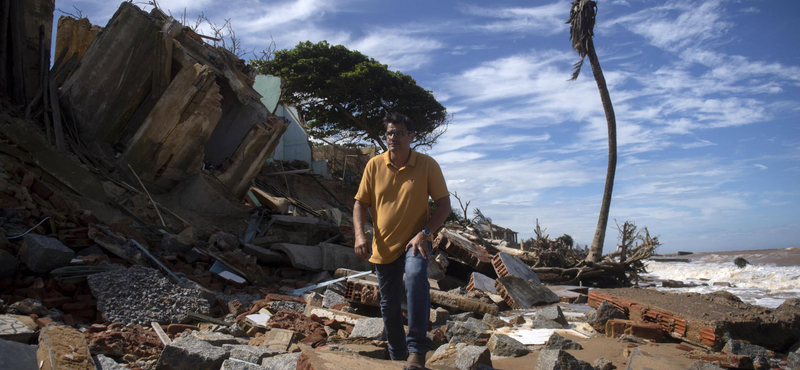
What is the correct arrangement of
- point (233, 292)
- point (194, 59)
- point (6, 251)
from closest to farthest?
1. point (6, 251)
2. point (233, 292)
3. point (194, 59)

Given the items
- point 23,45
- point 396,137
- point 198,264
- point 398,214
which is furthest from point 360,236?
point 23,45

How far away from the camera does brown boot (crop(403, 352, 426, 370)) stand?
2.70 meters

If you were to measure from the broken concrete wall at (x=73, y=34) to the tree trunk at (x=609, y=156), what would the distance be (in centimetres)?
1389

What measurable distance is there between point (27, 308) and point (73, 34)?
959cm

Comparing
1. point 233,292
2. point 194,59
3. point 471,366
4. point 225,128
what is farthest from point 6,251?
point 225,128

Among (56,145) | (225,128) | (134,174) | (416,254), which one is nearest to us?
(416,254)

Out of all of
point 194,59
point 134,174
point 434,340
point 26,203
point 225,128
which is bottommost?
point 434,340

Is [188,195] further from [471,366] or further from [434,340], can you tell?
[471,366]

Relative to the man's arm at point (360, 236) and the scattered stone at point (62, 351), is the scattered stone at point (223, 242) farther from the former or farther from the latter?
the man's arm at point (360, 236)

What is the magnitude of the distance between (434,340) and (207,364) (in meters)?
1.91

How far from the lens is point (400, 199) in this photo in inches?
123

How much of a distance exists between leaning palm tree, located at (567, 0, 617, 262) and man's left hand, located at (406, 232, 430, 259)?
43.6ft

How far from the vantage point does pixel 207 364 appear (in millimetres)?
3246

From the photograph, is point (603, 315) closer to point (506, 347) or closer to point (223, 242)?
point (506, 347)
